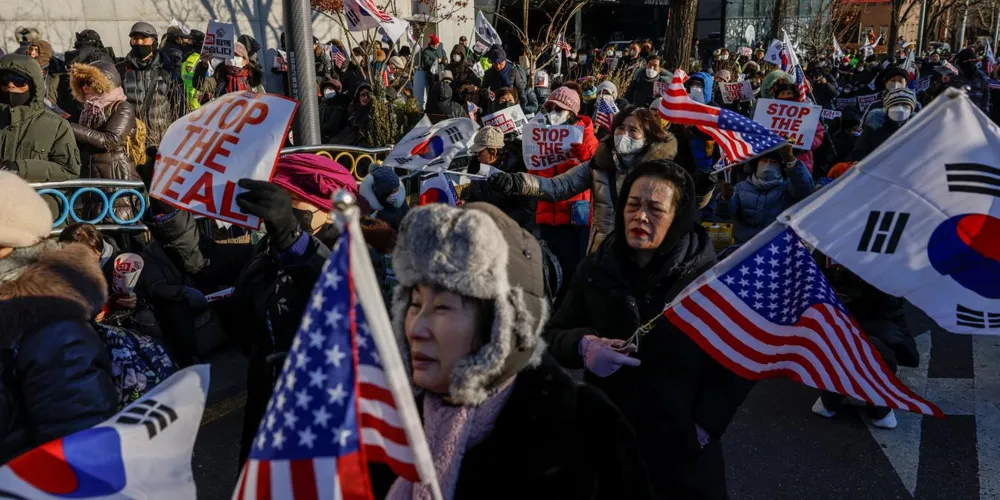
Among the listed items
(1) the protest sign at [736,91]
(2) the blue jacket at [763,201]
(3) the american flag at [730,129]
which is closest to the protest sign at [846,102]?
(1) the protest sign at [736,91]

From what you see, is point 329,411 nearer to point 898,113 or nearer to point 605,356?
point 605,356

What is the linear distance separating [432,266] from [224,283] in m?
4.19

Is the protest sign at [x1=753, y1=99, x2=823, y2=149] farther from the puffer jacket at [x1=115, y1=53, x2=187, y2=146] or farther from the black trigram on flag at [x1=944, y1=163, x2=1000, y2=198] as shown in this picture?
the puffer jacket at [x1=115, y1=53, x2=187, y2=146]

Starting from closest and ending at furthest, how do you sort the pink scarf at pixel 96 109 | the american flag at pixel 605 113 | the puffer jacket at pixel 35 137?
the puffer jacket at pixel 35 137 < the pink scarf at pixel 96 109 < the american flag at pixel 605 113

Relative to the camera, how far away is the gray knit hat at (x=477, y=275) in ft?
6.35

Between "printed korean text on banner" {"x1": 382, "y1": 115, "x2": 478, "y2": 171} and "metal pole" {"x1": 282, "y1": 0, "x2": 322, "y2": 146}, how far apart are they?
1.14m

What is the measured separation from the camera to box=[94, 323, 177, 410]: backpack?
9.04 ft

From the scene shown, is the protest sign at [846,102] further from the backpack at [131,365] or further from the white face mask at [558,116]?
the backpack at [131,365]

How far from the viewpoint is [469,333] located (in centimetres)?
199

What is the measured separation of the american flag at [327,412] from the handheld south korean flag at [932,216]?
1565 millimetres

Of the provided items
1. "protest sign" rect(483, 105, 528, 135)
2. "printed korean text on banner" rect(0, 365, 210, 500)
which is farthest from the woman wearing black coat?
"protest sign" rect(483, 105, 528, 135)

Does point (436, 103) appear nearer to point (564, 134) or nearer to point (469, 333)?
point (564, 134)

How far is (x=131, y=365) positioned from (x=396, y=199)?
9.17ft

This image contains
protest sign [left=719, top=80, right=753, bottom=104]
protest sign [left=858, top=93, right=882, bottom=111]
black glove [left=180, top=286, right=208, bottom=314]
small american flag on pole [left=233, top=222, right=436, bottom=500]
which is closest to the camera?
small american flag on pole [left=233, top=222, right=436, bottom=500]
